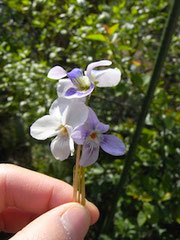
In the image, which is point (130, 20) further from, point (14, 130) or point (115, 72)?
point (14, 130)

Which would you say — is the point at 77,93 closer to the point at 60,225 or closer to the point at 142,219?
the point at 60,225

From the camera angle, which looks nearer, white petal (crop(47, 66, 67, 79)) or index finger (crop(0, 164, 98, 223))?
white petal (crop(47, 66, 67, 79))

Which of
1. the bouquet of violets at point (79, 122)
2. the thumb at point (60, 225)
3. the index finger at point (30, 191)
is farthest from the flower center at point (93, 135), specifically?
the index finger at point (30, 191)

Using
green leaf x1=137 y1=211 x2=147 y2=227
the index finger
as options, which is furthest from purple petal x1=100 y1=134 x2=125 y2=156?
green leaf x1=137 y1=211 x2=147 y2=227

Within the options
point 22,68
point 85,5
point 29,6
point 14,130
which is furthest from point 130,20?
point 14,130

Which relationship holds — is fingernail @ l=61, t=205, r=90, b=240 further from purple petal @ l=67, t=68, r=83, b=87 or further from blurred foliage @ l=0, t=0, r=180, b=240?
blurred foliage @ l=0, t=0, r=180, b=240

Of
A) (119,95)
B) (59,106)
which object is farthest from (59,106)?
(119,95)

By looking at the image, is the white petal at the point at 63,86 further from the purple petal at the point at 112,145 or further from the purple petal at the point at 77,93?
the purple petal at the point at 112,145
